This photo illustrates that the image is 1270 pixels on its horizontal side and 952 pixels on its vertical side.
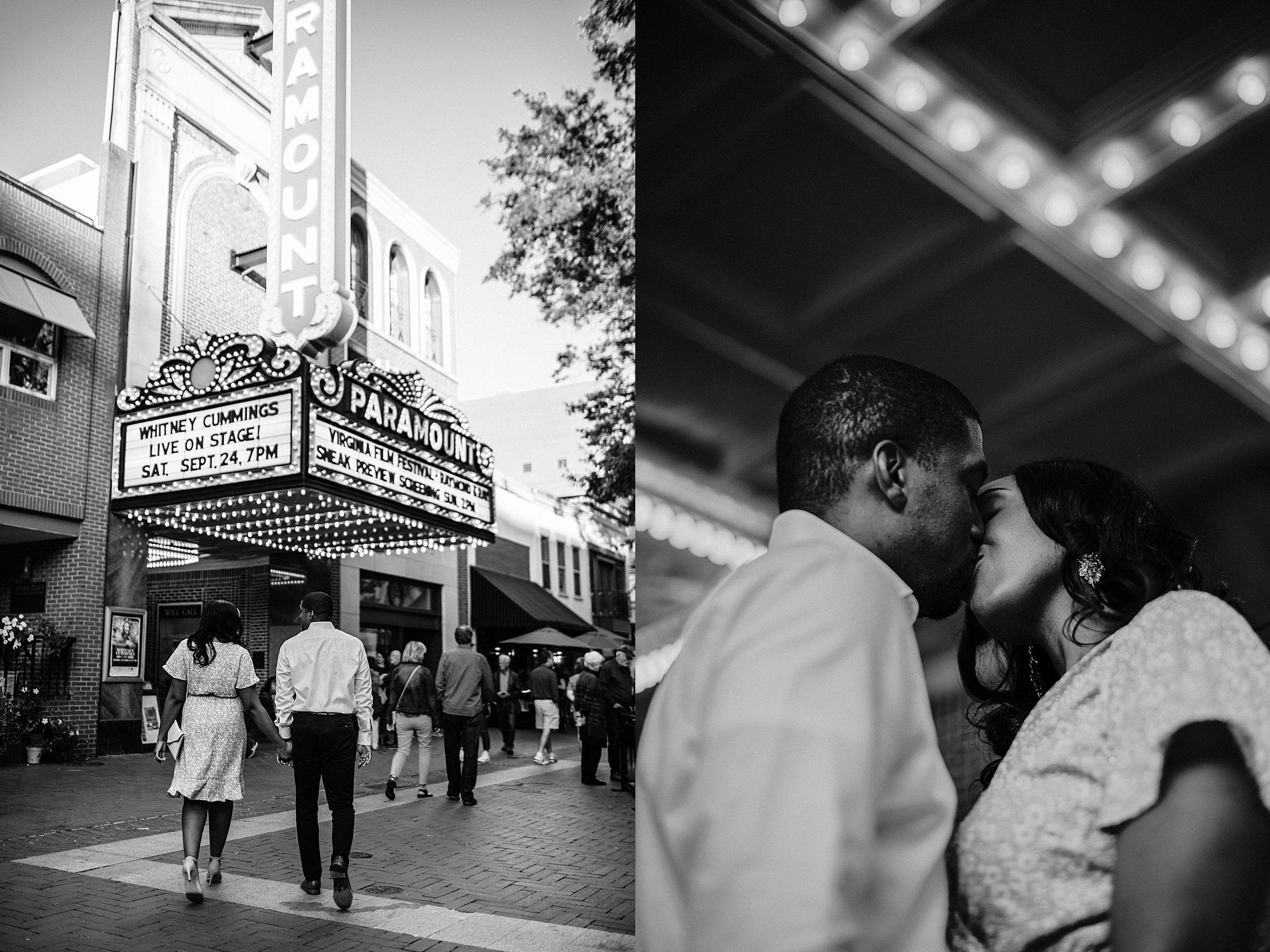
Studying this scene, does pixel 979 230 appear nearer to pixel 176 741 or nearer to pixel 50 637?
pixel 176 741

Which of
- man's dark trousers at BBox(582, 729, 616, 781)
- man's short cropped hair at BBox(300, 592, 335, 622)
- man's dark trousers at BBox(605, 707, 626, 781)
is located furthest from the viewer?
man's dark trousers at BBox(582, 729, 616, 781)

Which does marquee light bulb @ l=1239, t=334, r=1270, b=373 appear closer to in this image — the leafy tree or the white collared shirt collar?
the white collared shirt collar

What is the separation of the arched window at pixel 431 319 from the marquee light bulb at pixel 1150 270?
399 inches

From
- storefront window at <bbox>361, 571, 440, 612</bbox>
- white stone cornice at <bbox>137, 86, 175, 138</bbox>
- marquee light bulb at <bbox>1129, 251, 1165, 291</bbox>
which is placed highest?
white stone cornice at <bbox>137, 86, 175, 138</bbox>

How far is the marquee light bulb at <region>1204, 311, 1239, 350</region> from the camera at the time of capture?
8.00 ft

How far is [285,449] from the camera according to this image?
1077 cm

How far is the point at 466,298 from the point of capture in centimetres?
691

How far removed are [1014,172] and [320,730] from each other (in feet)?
14.6

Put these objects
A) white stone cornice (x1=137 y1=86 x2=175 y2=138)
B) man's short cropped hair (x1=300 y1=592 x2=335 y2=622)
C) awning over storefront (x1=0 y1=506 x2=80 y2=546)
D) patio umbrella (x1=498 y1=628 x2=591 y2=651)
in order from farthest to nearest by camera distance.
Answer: patio umbrella (x1=498 y1=628 x2=591 y2=651) < white stone cornice (x1=137 y1=86 x2=175 y2=138) < awning over storefront (x1=0 y1=506 x2=80 y2=546) < man's short cropped hair (x1=300 y1=592 x2=335 y2=622)

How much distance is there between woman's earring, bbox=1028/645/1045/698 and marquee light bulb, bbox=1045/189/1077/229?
4.10 feet

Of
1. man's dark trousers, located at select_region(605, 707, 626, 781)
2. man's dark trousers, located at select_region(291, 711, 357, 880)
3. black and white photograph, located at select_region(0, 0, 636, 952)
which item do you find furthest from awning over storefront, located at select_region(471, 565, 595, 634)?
man's dark trousers, located at select_region(291, 711, 357, 880)

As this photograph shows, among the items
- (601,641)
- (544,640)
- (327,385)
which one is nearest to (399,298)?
(327,385)

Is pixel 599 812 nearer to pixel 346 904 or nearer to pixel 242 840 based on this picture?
pixel 242 840

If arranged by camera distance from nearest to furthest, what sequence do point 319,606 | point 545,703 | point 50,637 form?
point 319,606, point 50,637, point 545,703
